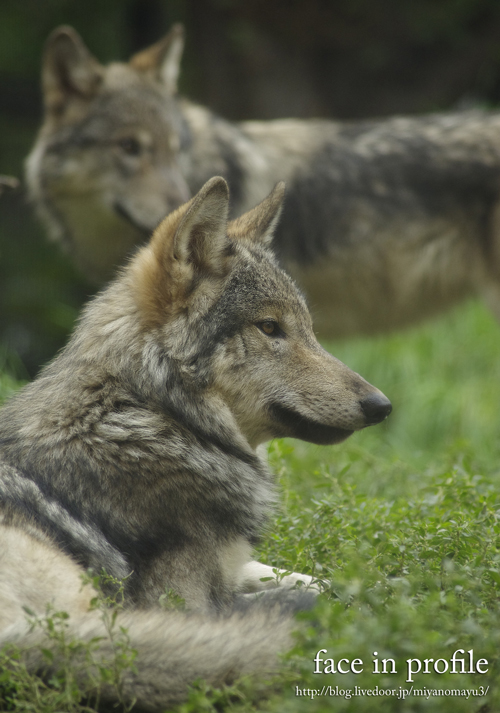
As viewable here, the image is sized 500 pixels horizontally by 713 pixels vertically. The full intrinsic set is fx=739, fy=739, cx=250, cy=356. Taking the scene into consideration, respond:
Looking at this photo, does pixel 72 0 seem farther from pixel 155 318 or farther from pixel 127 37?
pixel 155 318

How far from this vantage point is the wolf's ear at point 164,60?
672cm

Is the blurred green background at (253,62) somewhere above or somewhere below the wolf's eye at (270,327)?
above

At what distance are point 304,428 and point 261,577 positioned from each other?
2.21 feet

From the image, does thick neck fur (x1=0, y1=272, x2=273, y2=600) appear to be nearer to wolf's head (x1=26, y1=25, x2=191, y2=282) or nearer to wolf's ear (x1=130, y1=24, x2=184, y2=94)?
wolf's head (x1=26, y1=25, x2=191, y2=282)

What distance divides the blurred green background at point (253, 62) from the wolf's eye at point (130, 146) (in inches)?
188

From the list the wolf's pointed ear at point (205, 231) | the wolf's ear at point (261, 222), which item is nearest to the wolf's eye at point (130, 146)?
the wolf's ear at point (261, 222)

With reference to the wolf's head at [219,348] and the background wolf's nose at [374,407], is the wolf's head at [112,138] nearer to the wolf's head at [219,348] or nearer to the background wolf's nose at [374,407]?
the wolf's head at [219,348]

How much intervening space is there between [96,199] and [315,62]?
6.67 metres

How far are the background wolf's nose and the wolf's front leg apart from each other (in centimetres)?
74

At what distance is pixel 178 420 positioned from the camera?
10.7ft

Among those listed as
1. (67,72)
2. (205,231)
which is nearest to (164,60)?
(67,72)

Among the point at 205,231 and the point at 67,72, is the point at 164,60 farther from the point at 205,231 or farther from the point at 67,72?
the point at 205,231

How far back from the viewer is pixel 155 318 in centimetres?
327

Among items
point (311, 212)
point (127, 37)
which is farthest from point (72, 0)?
point (311, 212)
